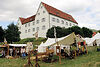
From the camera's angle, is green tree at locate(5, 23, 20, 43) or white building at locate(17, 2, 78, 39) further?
white building at locate(17, 2, 78, 39)

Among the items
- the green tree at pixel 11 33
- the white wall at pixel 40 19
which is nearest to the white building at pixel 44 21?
the white wall at pixel 40 19

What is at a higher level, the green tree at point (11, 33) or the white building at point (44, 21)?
the white building at point (44, 21)

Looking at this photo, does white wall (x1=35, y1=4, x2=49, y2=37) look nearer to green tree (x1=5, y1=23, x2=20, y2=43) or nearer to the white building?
the white building

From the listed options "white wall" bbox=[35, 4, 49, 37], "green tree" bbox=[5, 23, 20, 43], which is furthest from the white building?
"green tree" bbox=[5, 23, 20, 43]

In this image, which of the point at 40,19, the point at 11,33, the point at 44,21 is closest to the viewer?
the point at 11,33

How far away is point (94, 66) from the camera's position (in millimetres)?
8086

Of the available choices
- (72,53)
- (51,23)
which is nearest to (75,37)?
(72,53)

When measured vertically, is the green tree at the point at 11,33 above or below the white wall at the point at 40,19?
below

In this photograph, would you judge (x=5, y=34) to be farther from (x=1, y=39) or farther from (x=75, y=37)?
(x=75, y=37)

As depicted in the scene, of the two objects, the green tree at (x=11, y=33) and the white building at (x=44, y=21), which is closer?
the green tree at (x=11, y=33)

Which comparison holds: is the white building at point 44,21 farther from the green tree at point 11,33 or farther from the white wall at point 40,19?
the green tree at point 11,33

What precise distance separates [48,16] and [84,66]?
29878 mm

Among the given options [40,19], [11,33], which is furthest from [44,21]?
[11,33]

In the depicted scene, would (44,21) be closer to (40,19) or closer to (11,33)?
(40,19)
